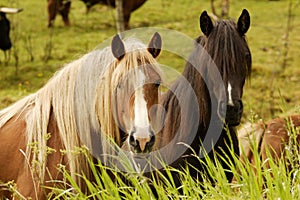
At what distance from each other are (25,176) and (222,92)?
1.70 meters

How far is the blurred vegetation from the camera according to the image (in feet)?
48.7

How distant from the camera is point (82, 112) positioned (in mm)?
4934

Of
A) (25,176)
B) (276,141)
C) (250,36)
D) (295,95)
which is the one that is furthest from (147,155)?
(250,36)

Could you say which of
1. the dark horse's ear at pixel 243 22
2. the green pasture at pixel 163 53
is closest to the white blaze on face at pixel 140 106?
the dark horse's ear at pixel 243 22

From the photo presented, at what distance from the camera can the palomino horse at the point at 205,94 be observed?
578 centimetres

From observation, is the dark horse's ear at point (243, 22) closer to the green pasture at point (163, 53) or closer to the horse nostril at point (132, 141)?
the horse nostril at point (132, 141)

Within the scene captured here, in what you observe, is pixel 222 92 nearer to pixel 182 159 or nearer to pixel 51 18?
pixel 182 159

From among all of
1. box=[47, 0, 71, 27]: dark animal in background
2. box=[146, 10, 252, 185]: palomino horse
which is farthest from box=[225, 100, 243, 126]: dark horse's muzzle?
box=[47, 0, 71, 27]: dark animal in background

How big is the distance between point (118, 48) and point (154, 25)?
14427 millimetres

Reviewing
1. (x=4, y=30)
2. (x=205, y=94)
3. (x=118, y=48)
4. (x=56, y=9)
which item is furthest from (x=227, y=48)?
(x=56, y=9)

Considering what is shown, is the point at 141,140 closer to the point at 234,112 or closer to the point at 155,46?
the point at 155,46

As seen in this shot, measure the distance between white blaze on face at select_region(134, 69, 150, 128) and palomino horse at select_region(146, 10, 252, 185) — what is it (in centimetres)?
109

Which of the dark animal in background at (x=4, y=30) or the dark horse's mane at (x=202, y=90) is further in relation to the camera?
the dark animal in background at (x=4, y=30)

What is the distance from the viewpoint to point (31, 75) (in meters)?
15.8
